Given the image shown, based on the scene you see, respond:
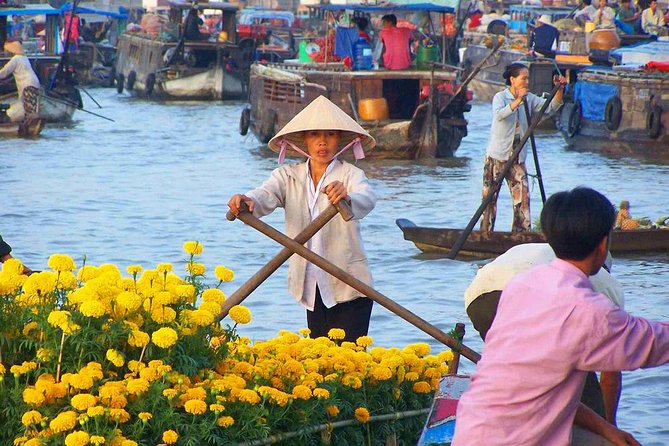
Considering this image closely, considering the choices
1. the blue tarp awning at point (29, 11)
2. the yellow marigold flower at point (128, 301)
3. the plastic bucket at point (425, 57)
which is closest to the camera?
the yellow marigold flower at point (128, 301)

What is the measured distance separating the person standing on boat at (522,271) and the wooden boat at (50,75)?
57.6 feet

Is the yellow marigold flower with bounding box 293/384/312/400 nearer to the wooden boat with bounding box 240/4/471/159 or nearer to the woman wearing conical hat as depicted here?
the woman wearing conical hat

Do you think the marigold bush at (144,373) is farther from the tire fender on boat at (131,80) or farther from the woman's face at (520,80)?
the tire fender on boat at (131,80)

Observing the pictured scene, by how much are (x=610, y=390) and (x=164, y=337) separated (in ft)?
4.02

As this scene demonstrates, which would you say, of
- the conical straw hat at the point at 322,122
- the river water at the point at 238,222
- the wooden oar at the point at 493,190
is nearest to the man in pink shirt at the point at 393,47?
the river water at the point at 238,222

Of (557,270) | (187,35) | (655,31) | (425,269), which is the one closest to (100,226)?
(425,269)

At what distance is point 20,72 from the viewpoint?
1908 centimetres

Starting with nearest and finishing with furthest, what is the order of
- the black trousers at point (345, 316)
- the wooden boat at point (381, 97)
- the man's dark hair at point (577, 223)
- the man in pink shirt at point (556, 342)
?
the man in pink shirt at point (556, 342)
the man's dark hair at point (577, 223)
the black trousers at point (345, 316)
the wooden boat at point (381, 97)

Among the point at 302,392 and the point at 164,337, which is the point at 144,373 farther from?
the point at 302,392

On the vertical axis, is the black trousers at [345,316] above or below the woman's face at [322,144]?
below

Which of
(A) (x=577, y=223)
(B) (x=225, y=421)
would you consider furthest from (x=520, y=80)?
(A) (x=577, y=223)

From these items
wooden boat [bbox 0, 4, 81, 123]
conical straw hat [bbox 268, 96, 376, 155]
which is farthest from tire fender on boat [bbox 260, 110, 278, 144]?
conical straw hat [bbox 268, 96, 376, 155]

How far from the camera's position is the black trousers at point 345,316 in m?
4.72

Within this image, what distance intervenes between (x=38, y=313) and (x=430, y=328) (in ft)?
4.05
